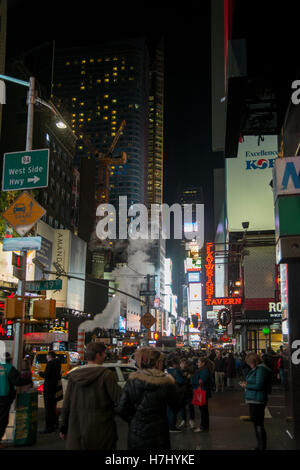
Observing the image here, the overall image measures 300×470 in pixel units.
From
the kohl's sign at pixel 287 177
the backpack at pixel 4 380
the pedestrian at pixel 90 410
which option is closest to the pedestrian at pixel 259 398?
the kohl's sign at pixel 287 177

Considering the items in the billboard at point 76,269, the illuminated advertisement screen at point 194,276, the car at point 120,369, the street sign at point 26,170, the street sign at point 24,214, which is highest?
the illuminated advertisement screen at point 194,276

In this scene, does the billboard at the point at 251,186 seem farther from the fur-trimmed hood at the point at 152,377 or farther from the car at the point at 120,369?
the fur-trimmed hood at the point at 152,377

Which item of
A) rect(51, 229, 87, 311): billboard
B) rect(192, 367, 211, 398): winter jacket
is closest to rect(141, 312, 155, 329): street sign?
rect(192, 367, 211, 398): winter jacket

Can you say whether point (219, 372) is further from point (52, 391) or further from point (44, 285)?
point (44, 285)

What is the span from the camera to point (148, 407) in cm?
489

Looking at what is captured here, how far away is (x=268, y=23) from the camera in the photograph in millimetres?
8742

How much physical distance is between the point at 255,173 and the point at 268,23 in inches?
1135

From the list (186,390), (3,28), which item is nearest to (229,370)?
(186,390)

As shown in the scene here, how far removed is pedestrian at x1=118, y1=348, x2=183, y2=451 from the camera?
483 cm

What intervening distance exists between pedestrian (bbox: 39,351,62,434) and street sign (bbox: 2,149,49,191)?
4.36 meters

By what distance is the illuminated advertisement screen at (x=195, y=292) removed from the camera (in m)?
108

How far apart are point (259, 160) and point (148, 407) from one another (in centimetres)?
3316

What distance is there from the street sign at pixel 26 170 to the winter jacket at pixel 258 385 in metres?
6.38
